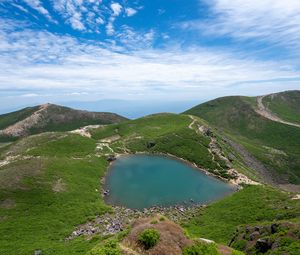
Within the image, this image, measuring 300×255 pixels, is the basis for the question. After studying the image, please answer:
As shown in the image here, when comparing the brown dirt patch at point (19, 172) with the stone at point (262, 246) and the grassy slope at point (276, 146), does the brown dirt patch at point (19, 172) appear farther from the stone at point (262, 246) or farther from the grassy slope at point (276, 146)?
the grassy slope at point (276, 146)

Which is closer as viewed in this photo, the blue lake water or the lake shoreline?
the lake shoreline

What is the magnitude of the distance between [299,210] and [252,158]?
91288 millimetres

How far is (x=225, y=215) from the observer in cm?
6212

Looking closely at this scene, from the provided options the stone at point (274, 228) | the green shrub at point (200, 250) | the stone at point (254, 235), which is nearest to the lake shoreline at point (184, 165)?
the stone at point (254, 235)

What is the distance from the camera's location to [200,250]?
81.7ft

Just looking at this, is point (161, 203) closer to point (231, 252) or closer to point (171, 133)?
point (231, 252)

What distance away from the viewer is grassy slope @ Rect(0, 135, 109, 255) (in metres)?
50.4

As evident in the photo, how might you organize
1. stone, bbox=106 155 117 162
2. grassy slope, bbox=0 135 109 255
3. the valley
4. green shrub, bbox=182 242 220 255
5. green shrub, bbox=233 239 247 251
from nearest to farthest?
green shrub, bbox=182 242 220 255 < green shrub, bbox=233 239 247 251 < the valley < grassy slope, bbox=0 135 109 255 < stone, bbox=106 155 117 162

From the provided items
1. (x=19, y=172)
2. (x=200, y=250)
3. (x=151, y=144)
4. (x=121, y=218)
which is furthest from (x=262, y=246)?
(x=151, y=144)

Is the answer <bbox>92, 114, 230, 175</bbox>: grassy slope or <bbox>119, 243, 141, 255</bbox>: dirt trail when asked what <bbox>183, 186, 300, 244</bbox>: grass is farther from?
<bbox>92, 114, 230, 175</bbox>: grassy slope

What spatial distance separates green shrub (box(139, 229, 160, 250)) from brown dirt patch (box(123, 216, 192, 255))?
0.34 metres

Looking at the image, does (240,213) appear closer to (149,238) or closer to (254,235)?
(254,235)

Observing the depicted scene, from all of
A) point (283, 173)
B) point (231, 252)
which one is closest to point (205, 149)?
point (283, 173)

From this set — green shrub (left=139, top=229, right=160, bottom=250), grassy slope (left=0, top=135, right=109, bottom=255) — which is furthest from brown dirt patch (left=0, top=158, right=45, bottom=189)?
green shrub (left=139, top=229, right=160, bottom=250)
